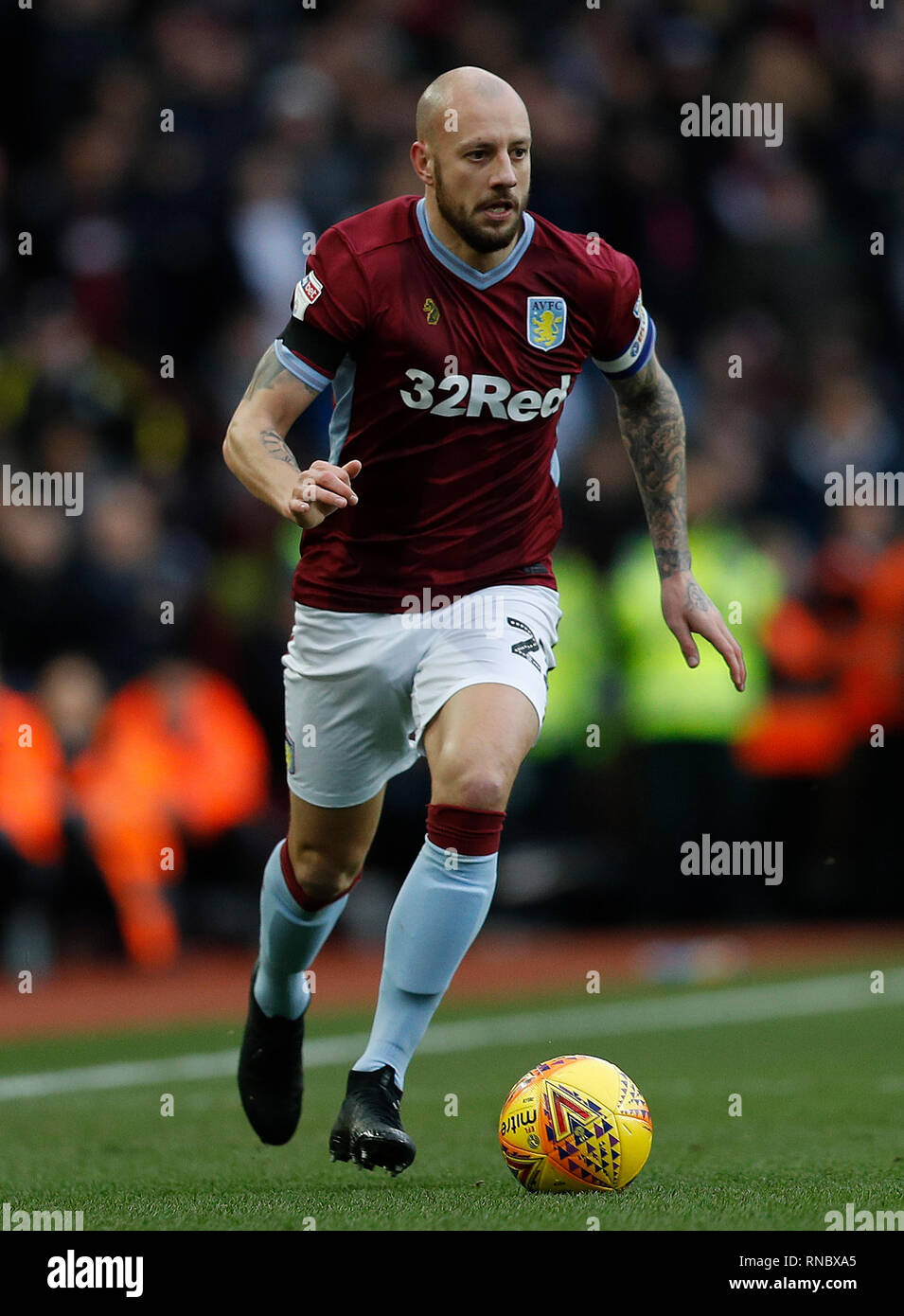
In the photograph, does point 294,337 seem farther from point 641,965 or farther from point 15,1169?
point 641,965

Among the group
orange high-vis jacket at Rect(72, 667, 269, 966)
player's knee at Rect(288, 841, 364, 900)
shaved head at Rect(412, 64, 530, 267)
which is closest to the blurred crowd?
orange high-vis jacket at Rect(72, 667, 269, 966)

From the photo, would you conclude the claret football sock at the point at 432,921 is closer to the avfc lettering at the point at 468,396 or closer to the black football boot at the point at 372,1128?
the black football boot at the point at 372,1128

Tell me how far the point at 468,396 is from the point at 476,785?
3.58 feet

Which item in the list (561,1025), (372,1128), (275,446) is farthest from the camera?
(561,1025)

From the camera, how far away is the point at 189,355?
13273mm

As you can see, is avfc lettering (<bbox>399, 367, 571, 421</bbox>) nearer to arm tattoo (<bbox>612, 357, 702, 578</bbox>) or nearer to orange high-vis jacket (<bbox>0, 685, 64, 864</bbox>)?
arm tattoo (<bbox>612, 357, 702, 578</bbox>)

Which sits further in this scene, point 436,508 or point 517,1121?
point 436,508

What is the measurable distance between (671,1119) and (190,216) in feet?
26.2

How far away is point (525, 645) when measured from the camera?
5648mm

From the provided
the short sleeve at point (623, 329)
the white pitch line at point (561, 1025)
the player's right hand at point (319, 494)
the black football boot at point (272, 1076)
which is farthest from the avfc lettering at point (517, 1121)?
the white pitch line at point (561, 1025)

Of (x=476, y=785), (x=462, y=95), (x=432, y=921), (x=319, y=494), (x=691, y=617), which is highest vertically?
(x=462, y=95)

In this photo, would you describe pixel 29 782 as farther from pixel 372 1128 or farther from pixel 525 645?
pixel 372 1128

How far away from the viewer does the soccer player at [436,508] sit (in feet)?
17.5

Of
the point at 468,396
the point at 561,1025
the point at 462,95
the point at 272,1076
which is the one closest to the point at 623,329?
the point at 468,396
